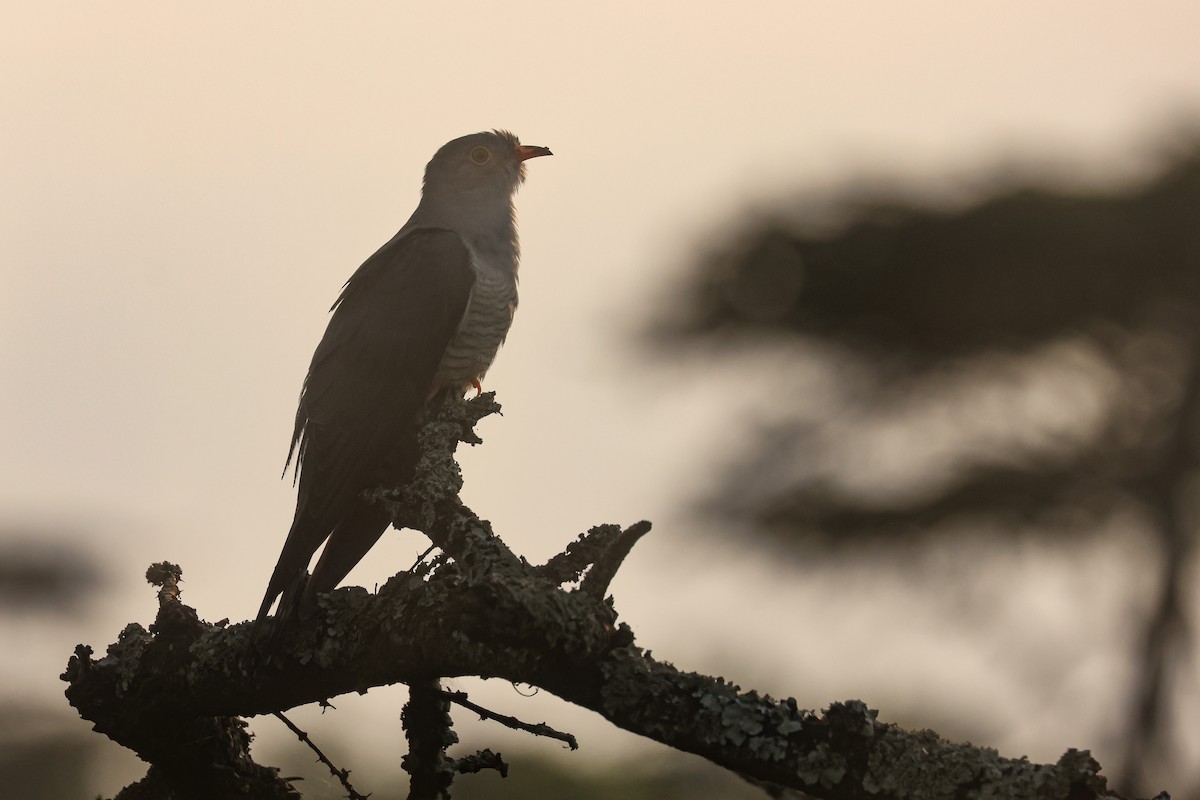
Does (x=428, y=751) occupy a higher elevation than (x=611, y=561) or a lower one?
lower

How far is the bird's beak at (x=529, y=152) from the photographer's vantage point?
7.57 metres

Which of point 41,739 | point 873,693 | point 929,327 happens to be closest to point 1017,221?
point 929,327

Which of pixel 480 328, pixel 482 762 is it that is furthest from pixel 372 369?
pixel 482 762

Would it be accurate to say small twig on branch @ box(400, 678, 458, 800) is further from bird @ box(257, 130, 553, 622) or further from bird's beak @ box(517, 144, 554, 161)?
bird's beak @ box(517, 144, 554, 161)

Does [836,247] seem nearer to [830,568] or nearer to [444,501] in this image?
[830,568]

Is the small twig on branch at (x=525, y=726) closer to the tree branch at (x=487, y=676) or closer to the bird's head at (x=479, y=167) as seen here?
the tree branch at (x=487, y=676)

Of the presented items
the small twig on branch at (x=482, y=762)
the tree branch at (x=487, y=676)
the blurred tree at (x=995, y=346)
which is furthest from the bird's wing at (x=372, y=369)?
the blurred tree at (x=995, y=346)

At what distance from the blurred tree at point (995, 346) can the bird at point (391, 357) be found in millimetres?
7756

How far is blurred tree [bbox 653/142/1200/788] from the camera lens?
48.2 ft

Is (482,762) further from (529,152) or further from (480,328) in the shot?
(529,152)

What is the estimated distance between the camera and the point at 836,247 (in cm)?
1495

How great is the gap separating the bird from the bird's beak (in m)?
0.21

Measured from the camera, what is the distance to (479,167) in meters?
7.45

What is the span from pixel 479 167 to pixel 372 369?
6.22 ft
